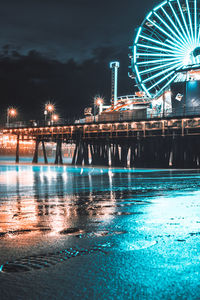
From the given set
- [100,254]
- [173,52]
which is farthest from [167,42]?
[100,254]

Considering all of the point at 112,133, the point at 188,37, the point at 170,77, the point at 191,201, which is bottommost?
the point at 191,201

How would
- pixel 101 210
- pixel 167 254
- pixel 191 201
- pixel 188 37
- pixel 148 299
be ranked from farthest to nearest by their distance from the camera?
pixel 188 37 < pixel 191 201 < pixel 101 210 < pixel 167 254 < pixel 148 299

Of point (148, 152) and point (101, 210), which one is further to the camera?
point (148, 152)

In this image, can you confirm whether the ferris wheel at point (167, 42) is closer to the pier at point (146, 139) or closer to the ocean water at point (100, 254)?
the pier at point (146, 139)

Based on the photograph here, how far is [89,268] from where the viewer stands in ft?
13.9

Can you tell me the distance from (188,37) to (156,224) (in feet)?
Result: 162

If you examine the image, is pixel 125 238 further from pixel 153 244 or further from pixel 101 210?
pixel 101 210

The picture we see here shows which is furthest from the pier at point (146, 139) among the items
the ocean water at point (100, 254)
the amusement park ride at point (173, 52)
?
the ocean water at point (100, 254)

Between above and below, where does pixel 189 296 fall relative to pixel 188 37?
below

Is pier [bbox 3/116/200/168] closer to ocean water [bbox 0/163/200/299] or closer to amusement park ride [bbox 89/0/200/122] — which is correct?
amusement park ride [bbox 89/0/200/122]

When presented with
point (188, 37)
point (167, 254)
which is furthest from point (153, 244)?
point (188, 37)

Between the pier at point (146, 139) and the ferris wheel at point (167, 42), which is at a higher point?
the ferris wheel at point (167, 42)

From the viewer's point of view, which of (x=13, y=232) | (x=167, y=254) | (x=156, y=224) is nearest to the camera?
(x=167, y=254)

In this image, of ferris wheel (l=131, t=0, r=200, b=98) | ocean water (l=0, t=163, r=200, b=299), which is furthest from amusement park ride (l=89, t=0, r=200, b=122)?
ocean water (l=0, t=163, r=200, b=299)
